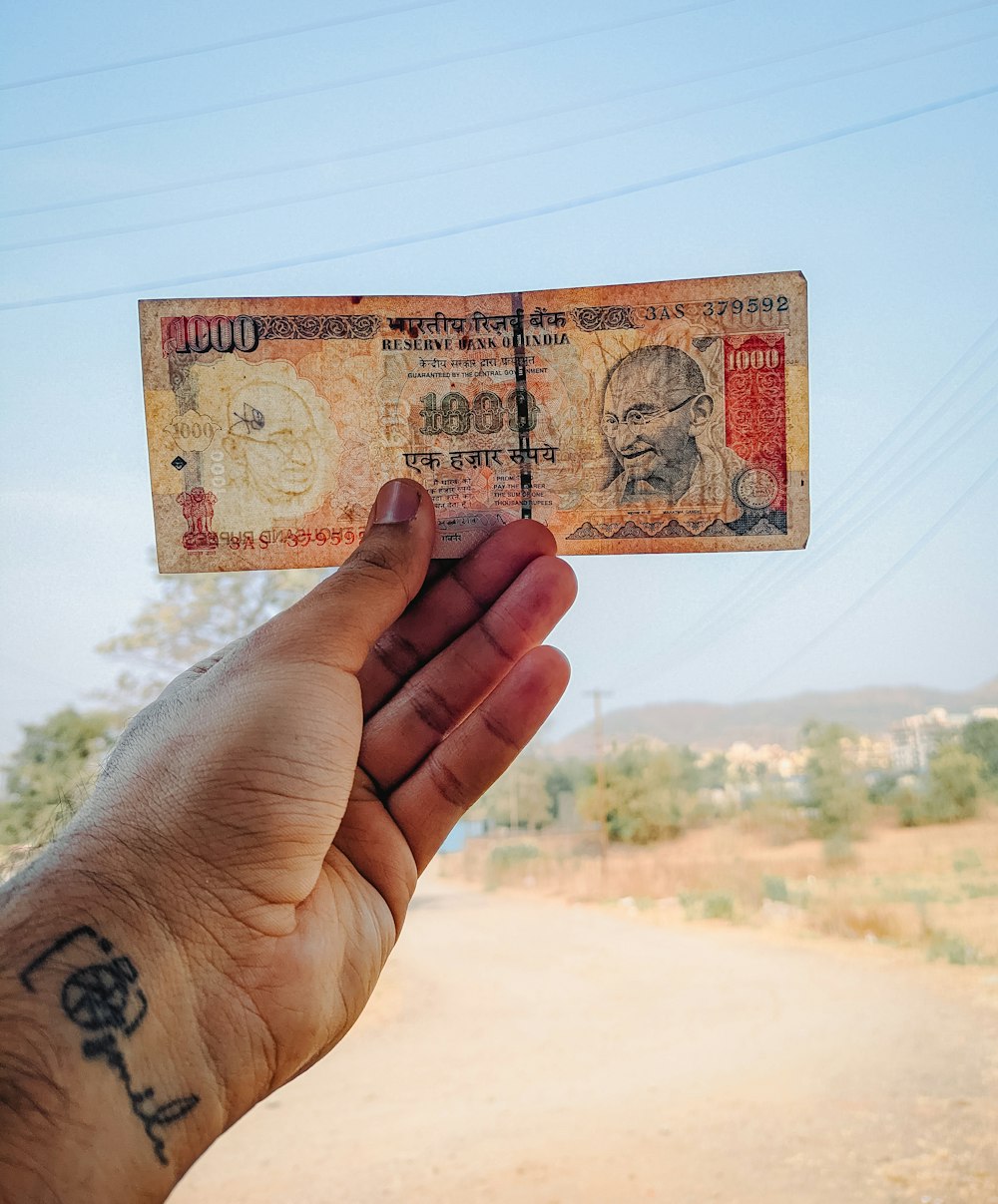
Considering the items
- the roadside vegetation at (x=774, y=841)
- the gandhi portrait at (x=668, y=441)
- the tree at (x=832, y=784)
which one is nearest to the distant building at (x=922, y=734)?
the roadside vegetation at (x=774, y=841)

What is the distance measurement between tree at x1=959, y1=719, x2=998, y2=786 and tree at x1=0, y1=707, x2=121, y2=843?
10.6 metres

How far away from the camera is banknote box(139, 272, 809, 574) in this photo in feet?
5.64

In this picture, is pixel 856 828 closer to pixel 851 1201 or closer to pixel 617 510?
pixel 851 1201

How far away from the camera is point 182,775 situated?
1096 millimetres

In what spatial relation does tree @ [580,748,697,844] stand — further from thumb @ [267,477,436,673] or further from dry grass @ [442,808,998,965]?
thumb @ [267,477,436,673]

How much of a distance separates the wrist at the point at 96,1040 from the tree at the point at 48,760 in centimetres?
533

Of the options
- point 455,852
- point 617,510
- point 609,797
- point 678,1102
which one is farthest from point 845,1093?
point 455,852

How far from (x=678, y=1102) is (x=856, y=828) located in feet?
25.0

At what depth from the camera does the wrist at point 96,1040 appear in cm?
95

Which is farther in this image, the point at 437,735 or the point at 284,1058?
the point at 437,735

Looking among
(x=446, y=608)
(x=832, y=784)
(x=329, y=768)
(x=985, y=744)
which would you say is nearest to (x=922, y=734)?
(x=985, y=744)

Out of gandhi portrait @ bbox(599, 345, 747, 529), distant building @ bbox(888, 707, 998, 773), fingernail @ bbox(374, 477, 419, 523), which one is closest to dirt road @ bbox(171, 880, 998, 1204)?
distant building @ bbox(888, 707, 998, 773)

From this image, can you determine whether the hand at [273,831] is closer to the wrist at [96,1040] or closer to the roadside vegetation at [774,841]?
the wrist at [96,1040]

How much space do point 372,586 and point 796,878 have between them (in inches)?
578
